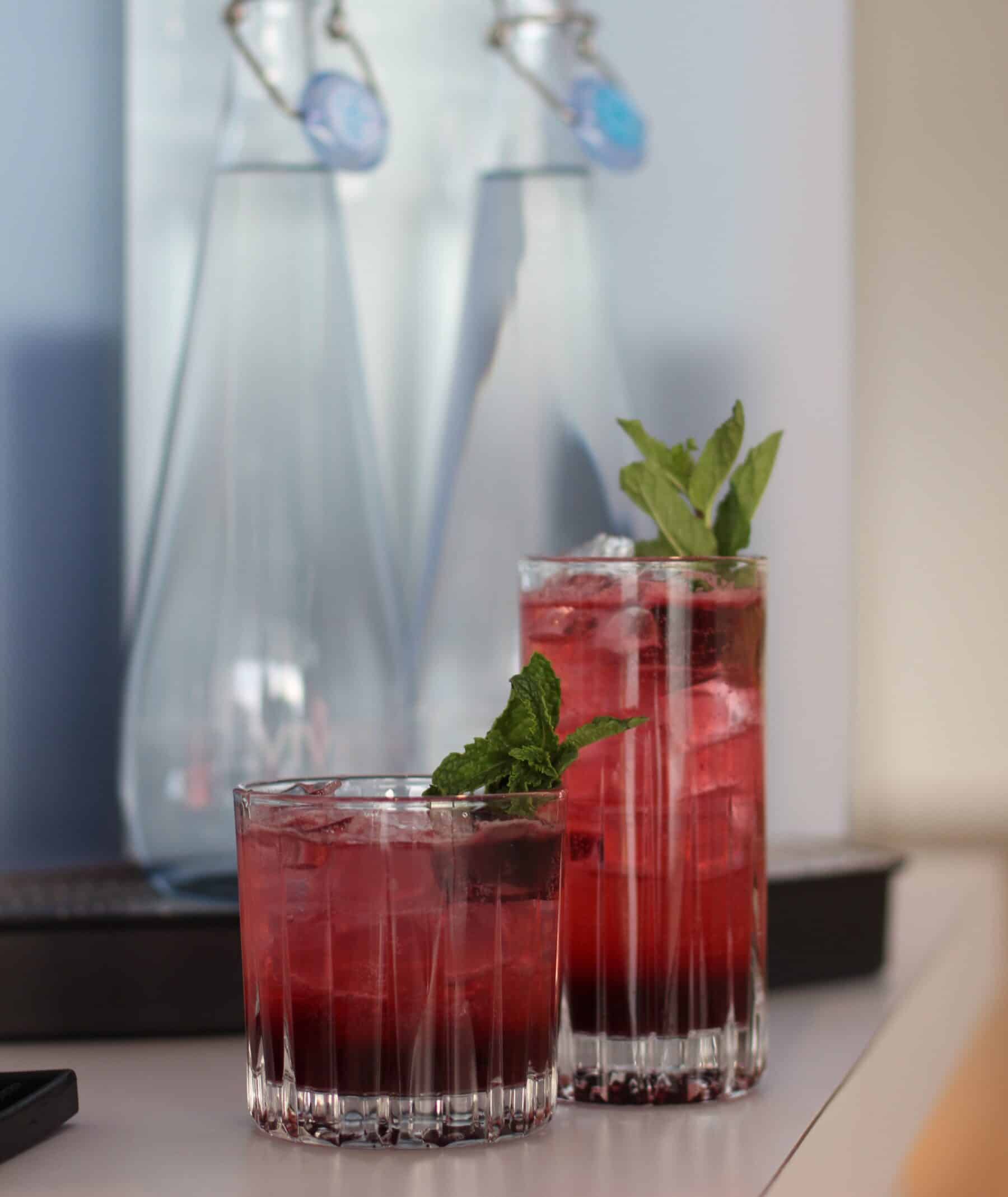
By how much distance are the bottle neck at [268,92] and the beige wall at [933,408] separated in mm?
1246

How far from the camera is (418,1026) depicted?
53 cm

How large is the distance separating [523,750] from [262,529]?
37cm

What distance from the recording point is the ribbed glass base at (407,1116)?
534 mm

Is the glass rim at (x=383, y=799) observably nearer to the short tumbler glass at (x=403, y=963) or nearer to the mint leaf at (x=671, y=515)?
the short tumbler glass at (x=403, y=963)

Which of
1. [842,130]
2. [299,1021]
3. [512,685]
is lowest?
[299,1021]

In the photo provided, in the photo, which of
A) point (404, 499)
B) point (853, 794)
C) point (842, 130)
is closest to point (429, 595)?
point (404, 499)

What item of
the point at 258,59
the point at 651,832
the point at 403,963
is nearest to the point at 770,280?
the point at 258,59

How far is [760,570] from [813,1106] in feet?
0.69

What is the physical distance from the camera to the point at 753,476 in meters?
0.65

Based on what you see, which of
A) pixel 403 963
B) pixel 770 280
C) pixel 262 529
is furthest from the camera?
pixel 770 280

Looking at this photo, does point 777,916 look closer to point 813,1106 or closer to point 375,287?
point 813,1106

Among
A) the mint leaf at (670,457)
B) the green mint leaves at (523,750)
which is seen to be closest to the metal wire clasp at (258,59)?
the mint leaf at (670,457)

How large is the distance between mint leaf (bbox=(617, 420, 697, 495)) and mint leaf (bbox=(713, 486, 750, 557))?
0.06ft

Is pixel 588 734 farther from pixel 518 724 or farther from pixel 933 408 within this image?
pixel 933 408
